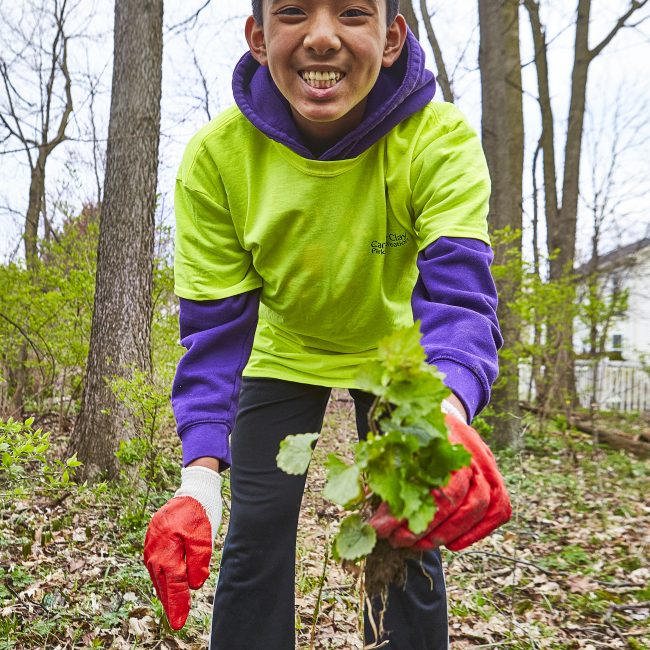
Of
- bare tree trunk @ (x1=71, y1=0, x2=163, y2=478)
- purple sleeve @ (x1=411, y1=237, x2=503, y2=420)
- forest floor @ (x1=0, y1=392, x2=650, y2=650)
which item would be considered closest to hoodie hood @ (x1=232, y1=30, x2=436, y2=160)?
purple sleeve @ (x1=411, y1=237, x2=503, y2=420)

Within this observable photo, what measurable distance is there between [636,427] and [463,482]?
10541mm

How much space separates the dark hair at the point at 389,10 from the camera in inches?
72.1

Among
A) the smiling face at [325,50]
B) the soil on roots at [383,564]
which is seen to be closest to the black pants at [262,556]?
the soil on roots at [383,564]

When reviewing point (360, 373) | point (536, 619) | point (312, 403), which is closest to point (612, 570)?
point (536, 619)

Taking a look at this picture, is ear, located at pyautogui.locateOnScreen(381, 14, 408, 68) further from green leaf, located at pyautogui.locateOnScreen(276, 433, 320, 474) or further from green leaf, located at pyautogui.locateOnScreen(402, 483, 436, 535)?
green leaf, located at pyautogui.locateOnScreen(402, 483, 436, 535)

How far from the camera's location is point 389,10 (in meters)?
1.83

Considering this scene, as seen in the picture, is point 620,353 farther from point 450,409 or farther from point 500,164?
point 450,409

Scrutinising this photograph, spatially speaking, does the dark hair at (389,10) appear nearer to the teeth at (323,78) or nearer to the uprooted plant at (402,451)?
the teeth at (323,78)

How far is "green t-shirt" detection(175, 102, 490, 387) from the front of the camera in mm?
1831

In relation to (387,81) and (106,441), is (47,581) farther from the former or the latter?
(387,81)

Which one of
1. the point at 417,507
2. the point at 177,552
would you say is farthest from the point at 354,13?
the point at 177,552

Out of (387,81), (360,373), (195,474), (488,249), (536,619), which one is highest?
(387,81)

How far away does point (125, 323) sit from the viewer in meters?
4.75

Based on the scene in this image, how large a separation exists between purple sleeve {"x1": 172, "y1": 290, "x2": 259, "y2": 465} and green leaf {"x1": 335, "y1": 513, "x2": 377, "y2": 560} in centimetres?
79
